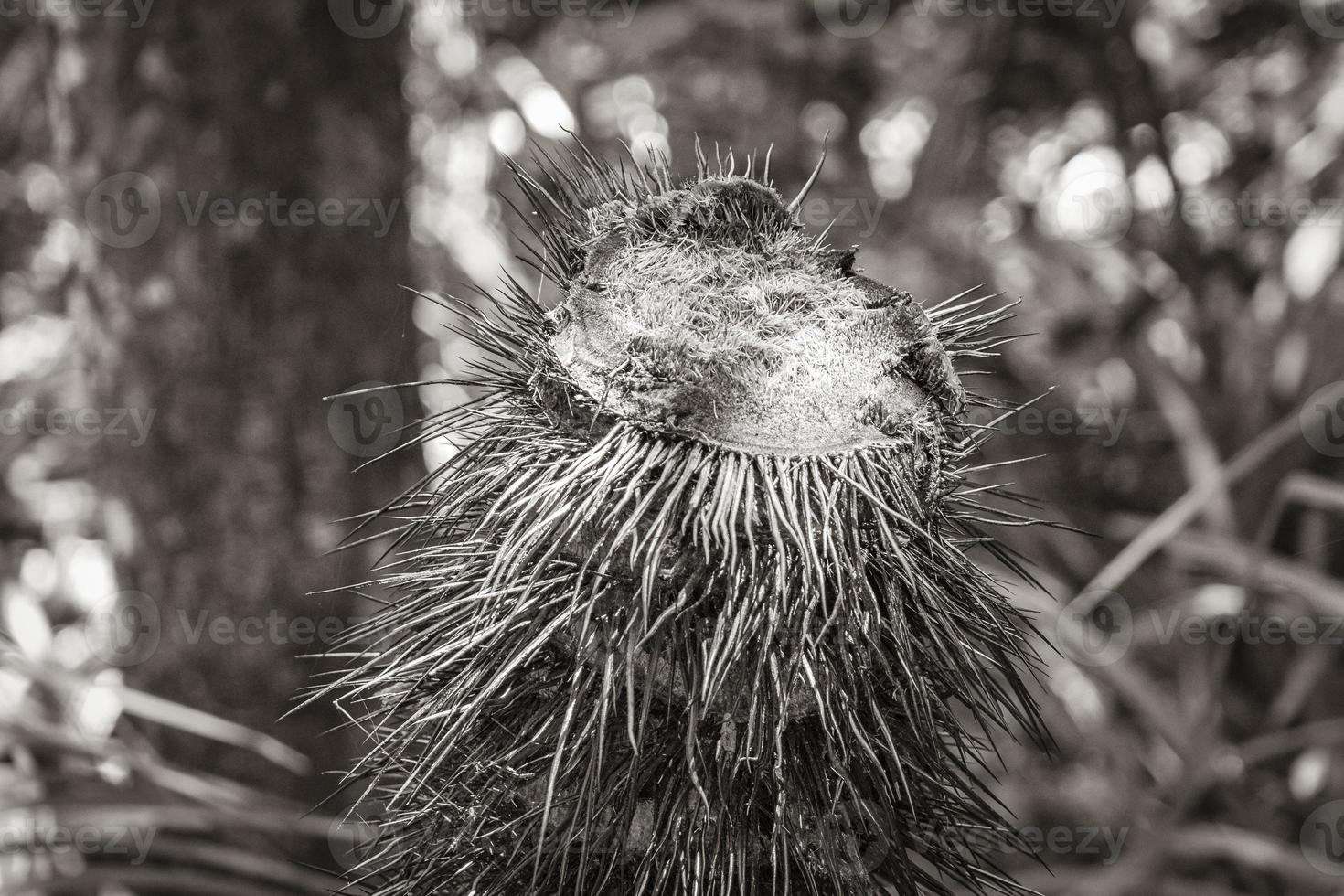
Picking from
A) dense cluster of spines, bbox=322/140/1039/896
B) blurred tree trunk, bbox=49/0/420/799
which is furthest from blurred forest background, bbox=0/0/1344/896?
dense cluster of spines, bbox=322/140/1039/896

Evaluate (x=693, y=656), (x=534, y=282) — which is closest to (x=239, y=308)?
(x=534, y=282)

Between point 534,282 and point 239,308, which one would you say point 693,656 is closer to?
point 239,308

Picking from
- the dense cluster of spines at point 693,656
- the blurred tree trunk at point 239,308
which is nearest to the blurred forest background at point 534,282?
the blurred tree trunk at point 239,308

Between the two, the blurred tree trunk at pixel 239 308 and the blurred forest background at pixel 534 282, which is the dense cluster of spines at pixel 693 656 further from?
the blurred tree trunk at pixel 239 308

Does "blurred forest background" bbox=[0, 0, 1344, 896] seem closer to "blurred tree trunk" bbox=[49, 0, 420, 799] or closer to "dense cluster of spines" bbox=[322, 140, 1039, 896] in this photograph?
"blurred tree trunk" bbox=[49, 0, 420, 799]

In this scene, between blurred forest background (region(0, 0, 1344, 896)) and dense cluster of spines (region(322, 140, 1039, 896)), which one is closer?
dense cluster of spines (region(322, 140, 1039, 896))

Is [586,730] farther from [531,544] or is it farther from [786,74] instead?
[786,74]
